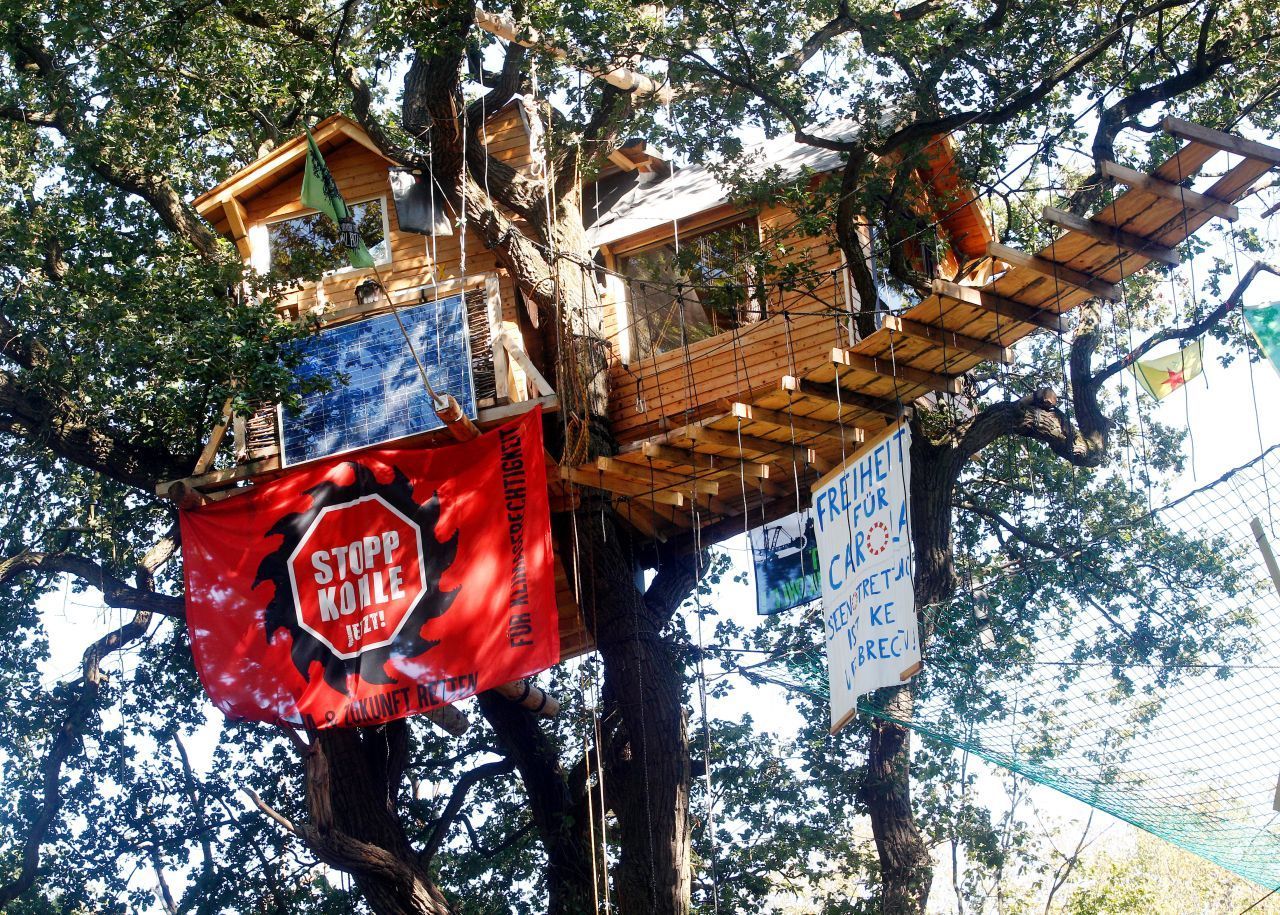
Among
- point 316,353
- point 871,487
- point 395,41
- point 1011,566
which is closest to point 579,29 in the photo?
point 395,41

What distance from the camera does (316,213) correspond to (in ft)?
55.4

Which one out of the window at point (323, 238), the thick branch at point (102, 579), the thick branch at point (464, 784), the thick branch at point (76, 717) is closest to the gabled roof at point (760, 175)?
the window at point (323, 238)

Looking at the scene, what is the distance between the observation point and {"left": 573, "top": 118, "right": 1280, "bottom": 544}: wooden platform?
9.95 meters

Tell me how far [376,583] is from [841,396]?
15.0 ft

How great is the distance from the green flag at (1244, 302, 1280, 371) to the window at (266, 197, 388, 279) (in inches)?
374

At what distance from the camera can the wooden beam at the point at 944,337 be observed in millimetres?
11721

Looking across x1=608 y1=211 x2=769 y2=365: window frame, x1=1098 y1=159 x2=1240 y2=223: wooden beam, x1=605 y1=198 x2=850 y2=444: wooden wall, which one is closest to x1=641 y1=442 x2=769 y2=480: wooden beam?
x1=605 y1=198 x2=850 y2=444: wooden wall

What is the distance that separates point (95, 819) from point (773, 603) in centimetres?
820

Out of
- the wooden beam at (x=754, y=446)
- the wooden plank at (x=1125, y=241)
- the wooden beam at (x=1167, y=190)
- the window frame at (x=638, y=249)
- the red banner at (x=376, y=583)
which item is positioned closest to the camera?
the wooden beam at (x=1167, y=190)

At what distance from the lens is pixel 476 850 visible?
59.8ft

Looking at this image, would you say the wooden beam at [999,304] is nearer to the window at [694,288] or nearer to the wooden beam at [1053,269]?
the wooden beam at [1053,269]

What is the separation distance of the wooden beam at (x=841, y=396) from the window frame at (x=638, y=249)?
8.53ft

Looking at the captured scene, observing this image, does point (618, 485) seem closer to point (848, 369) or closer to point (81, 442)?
point (848, 369)

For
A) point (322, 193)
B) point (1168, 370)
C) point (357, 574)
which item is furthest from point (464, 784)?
point (1168, 370)
